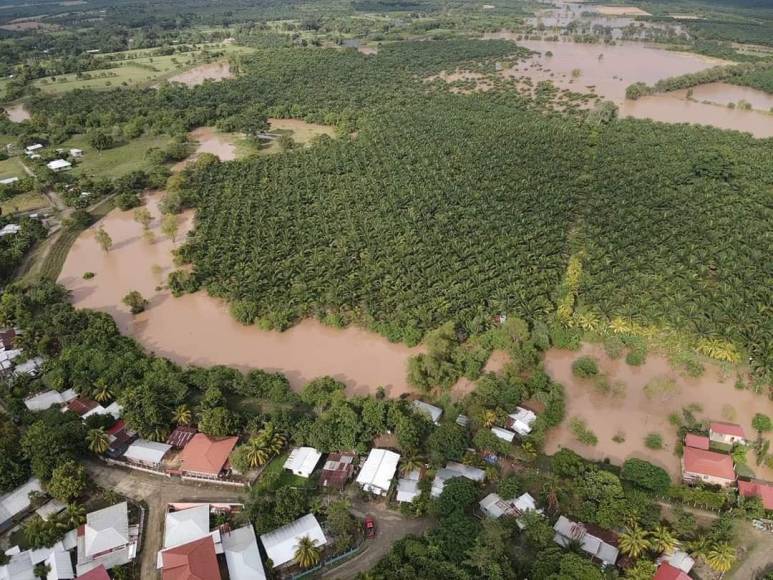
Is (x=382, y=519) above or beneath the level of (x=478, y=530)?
beneath

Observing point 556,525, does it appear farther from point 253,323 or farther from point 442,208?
point 442,208

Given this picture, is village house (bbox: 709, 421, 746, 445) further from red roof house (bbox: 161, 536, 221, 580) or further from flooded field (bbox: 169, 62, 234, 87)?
flooded field (bbox: 169, 62, 234, 87)

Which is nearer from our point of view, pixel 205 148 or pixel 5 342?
pixel 5 342

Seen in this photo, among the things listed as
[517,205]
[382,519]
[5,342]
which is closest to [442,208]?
[517,205]

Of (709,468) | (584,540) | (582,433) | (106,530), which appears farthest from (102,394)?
(709,468)

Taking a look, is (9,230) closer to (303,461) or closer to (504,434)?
(303,461)

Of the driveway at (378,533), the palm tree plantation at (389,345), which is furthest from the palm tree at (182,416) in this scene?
the driveway at (378,533)

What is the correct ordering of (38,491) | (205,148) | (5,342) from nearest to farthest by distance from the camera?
1. (38,491)
2. (5,342)
3. (205,148)
